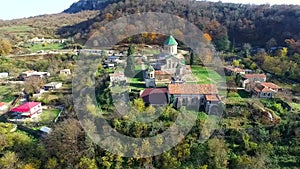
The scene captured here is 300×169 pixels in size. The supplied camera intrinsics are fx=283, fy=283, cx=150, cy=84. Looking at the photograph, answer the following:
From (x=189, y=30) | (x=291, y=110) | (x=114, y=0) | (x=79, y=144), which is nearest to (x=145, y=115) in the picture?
(x=79, y=144)

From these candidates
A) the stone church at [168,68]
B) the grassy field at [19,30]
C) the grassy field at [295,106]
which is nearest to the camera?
the grassy field at [295,106]

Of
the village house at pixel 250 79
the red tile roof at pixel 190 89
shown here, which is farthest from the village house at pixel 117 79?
the village house at pixel 250 79

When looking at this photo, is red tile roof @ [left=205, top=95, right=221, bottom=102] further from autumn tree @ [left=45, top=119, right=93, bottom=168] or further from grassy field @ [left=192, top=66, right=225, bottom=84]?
autumn tree @ [left=45, top=119, right=93, bottom=168]

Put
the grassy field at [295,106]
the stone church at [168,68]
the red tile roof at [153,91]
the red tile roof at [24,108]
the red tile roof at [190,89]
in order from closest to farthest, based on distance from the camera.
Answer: the red tile roof at [24,108] < the red tile roof at [190,89] < the red tile roof at [153,91] < the grassy field at [295,106] < the stone church at [168,68]

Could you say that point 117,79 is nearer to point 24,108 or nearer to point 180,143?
point 24,108

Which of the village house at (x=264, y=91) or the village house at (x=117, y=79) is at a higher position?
the village house at (x=117, y=79)

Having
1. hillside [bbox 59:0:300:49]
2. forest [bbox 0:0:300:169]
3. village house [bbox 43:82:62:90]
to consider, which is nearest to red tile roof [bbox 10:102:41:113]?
forest [bbox 0:0:300:169]

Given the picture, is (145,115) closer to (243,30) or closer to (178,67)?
(178,67)

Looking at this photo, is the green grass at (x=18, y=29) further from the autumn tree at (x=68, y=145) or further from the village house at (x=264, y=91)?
the village house at (x=264, y=91)

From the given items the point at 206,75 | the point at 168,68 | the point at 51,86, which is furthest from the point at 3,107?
the point at 206,75
